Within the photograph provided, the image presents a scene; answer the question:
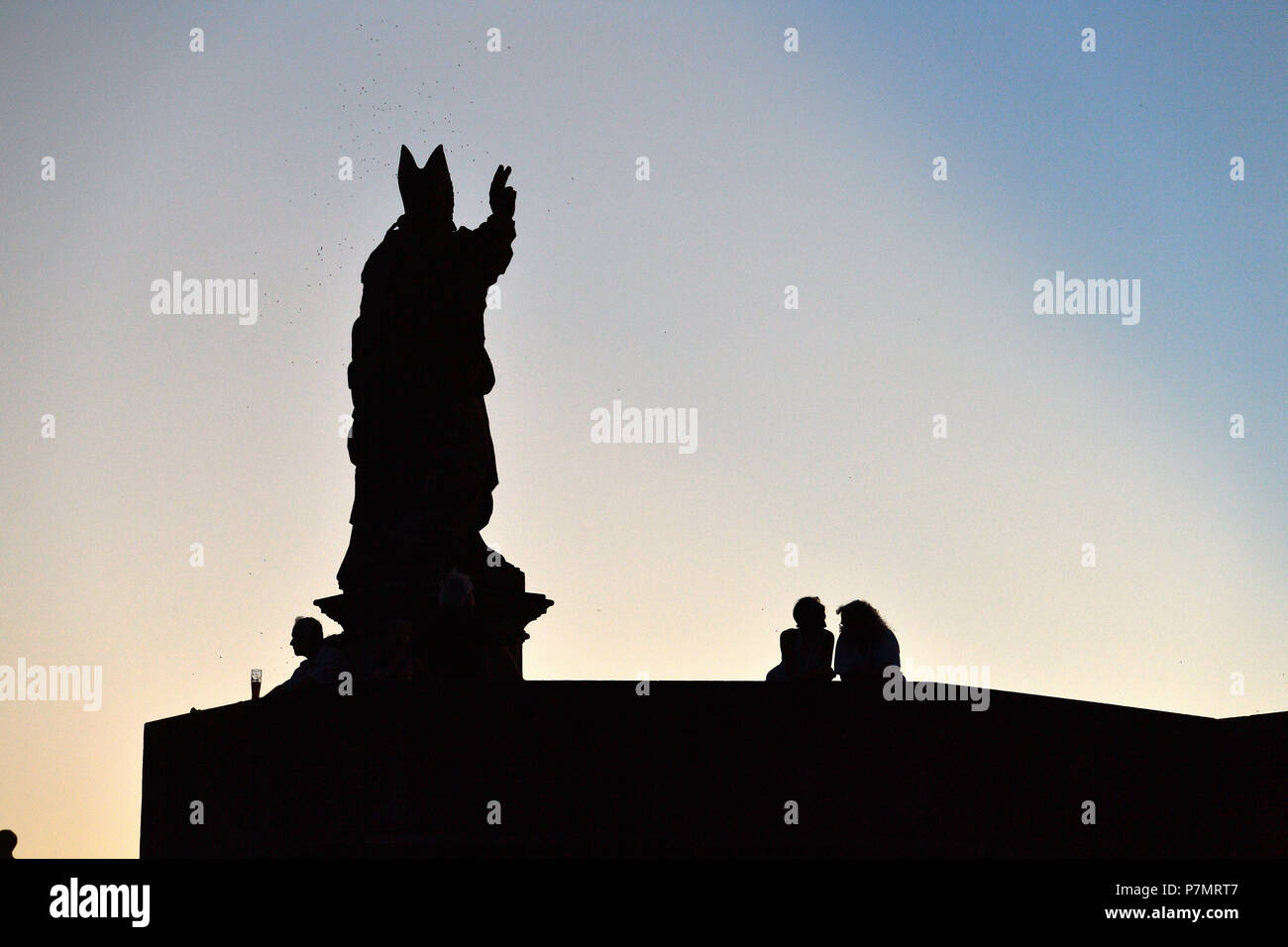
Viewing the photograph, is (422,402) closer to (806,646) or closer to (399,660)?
(399,660)

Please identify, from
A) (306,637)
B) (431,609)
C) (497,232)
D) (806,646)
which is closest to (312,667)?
(306,637)

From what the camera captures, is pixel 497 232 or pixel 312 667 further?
pixel 497 232

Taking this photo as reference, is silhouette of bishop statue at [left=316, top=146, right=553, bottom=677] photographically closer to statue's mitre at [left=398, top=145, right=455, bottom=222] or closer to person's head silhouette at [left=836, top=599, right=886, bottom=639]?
statue's mitre at [left=398, top=145, right=455, bottom=222]

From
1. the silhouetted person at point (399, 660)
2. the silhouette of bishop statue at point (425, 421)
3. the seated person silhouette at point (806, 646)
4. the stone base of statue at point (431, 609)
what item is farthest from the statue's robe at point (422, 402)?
the seated person silhouette at point (806, 646)

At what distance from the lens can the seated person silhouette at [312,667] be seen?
1208 cm

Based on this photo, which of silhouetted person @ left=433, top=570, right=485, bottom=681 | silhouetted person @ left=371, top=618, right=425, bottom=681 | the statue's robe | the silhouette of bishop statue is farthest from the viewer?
the statue's robe

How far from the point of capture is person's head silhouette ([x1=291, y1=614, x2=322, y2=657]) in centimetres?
1320

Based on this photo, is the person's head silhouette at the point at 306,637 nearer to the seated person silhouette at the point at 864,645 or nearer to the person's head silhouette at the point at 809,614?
the person's head silhouette at the point at 809,614

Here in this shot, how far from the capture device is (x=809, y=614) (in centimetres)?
1153

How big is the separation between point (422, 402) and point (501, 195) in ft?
6.46

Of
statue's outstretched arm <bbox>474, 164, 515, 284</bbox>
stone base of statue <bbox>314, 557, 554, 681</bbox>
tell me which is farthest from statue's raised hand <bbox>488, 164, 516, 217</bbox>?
stone base of statue <bbox>314, 557, 554, 681</bbox>

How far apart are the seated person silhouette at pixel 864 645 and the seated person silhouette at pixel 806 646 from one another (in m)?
0.48

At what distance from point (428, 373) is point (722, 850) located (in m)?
6.98
